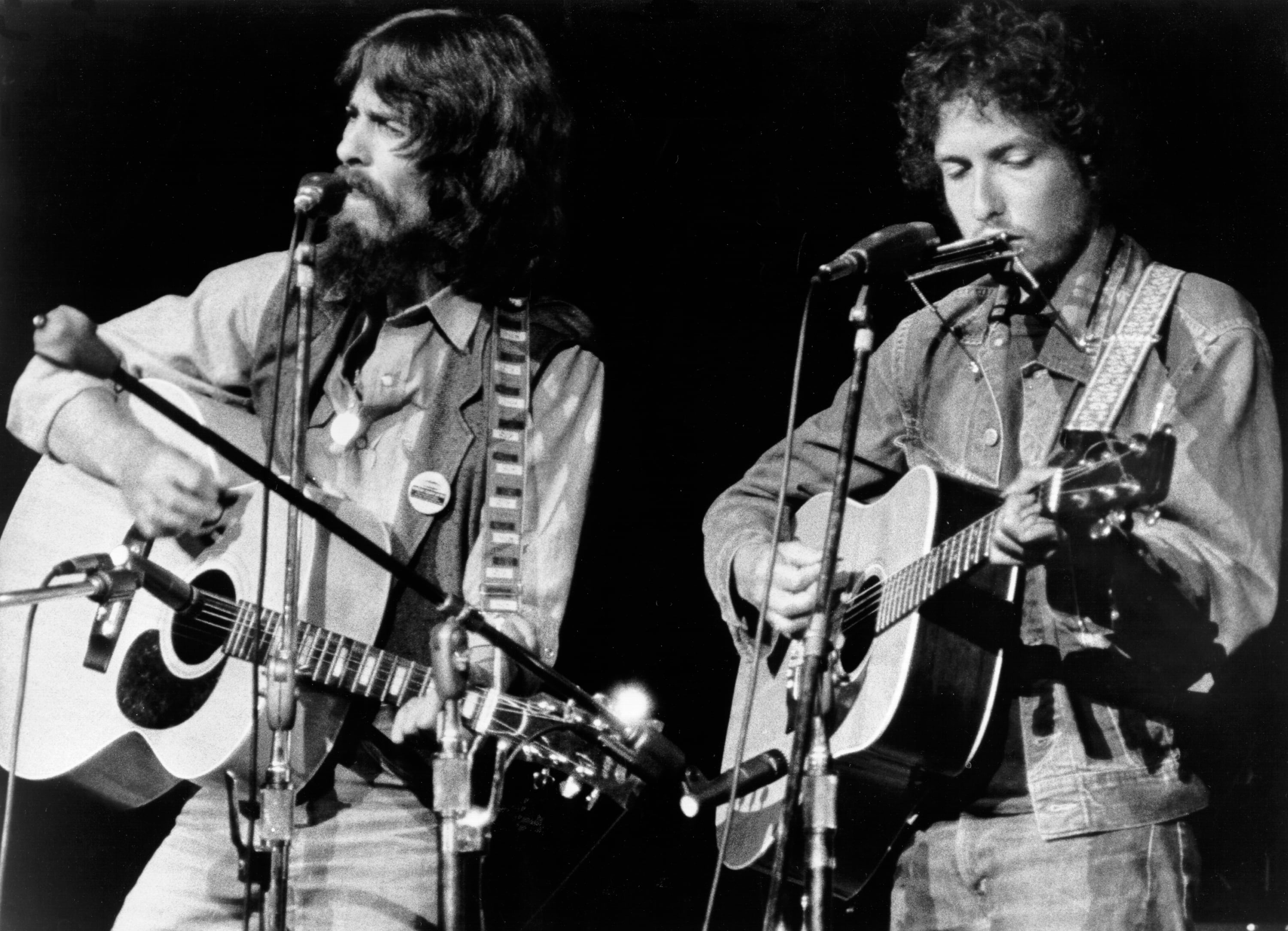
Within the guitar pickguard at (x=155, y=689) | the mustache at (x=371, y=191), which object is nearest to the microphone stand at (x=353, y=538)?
the guitar pickguard at (x=155, y=689)

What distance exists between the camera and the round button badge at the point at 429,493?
302 cm

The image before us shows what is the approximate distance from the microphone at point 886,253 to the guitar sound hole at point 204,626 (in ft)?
Answer: 4.82

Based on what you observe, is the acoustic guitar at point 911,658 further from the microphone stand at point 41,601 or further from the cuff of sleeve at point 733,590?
the microphone stand at point 41,601

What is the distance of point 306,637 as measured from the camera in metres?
2.79

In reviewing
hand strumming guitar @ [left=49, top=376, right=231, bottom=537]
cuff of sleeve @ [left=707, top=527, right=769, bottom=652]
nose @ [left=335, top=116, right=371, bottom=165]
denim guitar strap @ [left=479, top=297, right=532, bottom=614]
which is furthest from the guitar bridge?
cuff of sleeve @ [left=707, top=527, right=769, bottom=652]

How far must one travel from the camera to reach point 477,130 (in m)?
3.34

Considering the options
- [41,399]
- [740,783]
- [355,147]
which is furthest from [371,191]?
[740,783]

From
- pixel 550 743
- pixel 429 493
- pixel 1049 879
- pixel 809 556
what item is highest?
pixel 429 493

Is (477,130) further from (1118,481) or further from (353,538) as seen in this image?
(1118,481)

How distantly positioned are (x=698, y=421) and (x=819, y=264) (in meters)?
0.51

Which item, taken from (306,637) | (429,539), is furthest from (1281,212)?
(306,637)

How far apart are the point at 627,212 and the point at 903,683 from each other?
1567 millimetres

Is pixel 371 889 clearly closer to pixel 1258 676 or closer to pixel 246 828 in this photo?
pixel 246 828

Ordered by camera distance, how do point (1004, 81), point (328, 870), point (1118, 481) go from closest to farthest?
point (1118, 481), point (328, 870), point (1004, 81)
